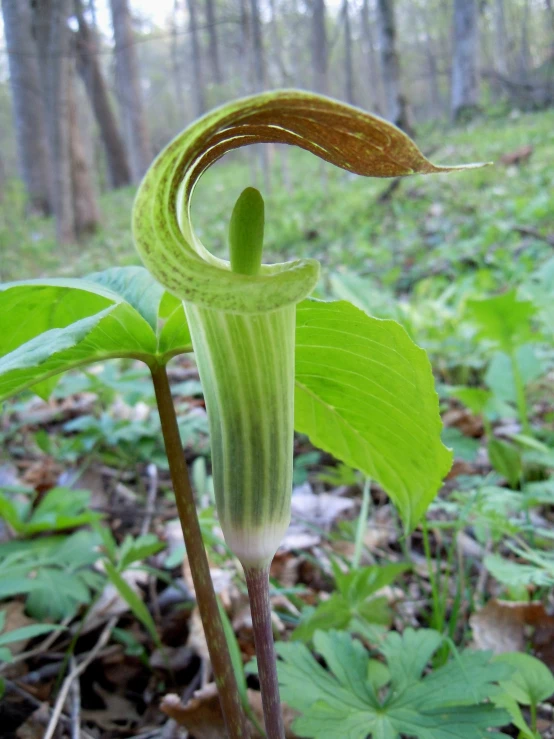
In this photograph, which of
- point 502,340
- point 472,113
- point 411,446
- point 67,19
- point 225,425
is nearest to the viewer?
point 225,425

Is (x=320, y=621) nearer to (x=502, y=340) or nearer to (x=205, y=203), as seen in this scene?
(x=502, y=340)

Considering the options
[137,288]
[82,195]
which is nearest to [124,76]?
[82,195]

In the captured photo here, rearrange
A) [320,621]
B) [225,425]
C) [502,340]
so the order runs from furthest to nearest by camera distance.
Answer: [502,340], [320,621], [225,425]

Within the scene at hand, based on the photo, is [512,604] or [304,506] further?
[304,506]

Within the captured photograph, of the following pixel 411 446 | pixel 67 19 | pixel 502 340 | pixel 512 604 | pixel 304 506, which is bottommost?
pixel 304 506

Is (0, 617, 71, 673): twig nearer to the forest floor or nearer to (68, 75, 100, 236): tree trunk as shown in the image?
the forest floor

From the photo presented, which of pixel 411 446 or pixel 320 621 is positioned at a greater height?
pixel 411 446

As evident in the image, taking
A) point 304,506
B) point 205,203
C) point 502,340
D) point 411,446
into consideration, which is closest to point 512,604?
point 411,446

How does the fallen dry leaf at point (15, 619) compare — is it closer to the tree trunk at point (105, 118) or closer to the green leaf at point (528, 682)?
the green leaf at point (528, 682)
